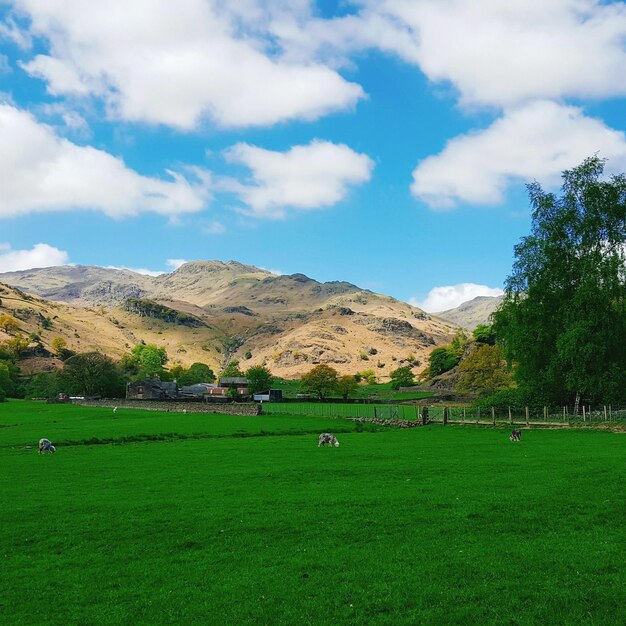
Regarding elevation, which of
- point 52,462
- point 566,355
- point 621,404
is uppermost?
point 566,355

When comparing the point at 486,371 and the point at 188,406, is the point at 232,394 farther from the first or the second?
the point at 486,371

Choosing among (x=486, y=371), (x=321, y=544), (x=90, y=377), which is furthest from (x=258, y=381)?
(x=321, y=544)

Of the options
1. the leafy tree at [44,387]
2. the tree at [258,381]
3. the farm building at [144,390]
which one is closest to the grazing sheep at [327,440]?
the farm building at [144,390]

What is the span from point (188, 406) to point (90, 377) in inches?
2653

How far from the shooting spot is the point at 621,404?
179ft

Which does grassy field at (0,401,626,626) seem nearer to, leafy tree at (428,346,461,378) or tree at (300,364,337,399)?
tree at (300,364,337,399)

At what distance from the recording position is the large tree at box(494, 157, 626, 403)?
2135 inches

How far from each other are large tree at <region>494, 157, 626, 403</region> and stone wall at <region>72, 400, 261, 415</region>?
167ft

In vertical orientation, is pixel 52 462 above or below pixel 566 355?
below

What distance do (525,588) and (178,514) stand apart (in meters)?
11.3

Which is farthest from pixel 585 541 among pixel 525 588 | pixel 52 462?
pixel 52 462

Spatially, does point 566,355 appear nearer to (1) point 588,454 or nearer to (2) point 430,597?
(1) point 588,454

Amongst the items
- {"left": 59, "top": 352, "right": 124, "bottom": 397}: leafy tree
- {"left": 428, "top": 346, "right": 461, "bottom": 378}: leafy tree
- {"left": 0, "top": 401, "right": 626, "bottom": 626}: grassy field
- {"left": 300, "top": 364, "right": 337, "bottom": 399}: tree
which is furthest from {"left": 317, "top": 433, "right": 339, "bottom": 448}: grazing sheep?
{"left": 428, "top": 346, "right": 461, "bottom": 378}: leafy tree

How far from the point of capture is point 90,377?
159625mm
